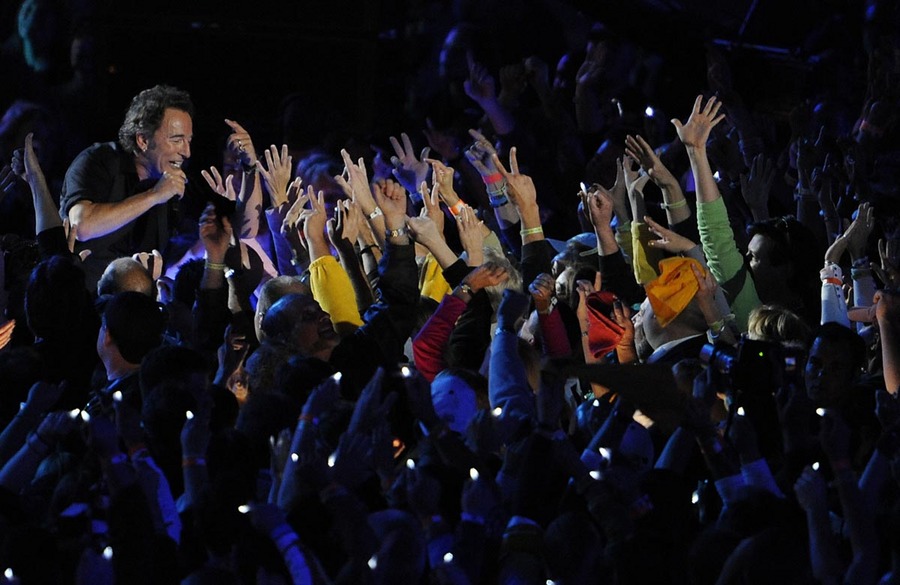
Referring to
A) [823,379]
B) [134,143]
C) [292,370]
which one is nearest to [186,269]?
[134,143]

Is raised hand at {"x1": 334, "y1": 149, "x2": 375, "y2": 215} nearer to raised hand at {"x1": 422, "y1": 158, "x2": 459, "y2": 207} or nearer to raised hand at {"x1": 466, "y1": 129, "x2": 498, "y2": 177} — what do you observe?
raised hand at {"x1": 422, "y1": 158, "x2": 459, "y2": 207}

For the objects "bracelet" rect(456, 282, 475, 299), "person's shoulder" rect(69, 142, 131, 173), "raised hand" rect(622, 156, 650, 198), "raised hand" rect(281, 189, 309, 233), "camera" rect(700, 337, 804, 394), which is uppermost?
"camera" rect(700, 337, 804, 394)

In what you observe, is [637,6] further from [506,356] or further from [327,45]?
[506,356]

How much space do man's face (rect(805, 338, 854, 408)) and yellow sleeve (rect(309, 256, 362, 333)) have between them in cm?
188

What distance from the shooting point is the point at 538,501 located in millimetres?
3895

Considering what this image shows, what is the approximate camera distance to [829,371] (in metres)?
4.95

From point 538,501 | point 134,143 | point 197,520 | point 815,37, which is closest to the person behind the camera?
point 197,520

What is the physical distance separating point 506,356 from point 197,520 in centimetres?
158

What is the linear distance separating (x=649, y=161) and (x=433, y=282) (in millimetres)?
995

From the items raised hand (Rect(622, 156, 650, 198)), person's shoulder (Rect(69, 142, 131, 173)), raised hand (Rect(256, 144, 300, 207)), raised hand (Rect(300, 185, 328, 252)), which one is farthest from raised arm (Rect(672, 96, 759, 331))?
person's shoulder (Rect(69, 142, 131, 173))

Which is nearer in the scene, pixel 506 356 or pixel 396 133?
pixel 506 356

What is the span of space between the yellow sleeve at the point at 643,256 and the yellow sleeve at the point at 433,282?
0.76 metres

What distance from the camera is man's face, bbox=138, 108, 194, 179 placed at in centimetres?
707

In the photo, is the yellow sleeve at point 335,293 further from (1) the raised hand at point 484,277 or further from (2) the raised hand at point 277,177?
(2) the raised hand at point 277,177
